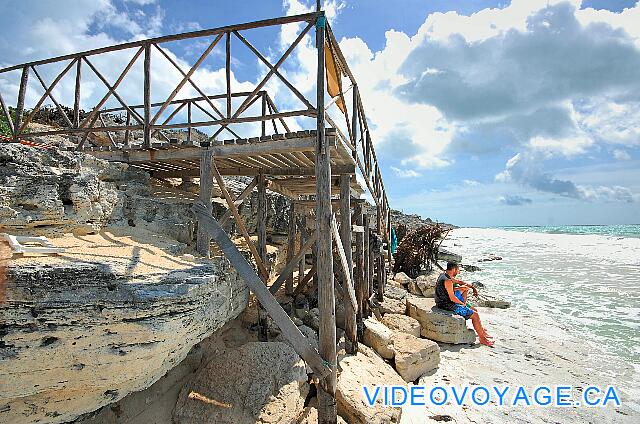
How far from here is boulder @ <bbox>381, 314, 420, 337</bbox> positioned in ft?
27.2

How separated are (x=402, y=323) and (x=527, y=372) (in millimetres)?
2735

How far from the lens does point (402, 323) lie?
8570 millimetres

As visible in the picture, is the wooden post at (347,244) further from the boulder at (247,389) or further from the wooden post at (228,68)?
the wooden post at (228,68)

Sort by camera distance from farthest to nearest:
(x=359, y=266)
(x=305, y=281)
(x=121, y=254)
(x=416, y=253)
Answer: (x=416, y=253) < (x=359, y=266) < (x=305, y=281) < (x=121, y=254)

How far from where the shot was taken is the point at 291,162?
22.6 ft

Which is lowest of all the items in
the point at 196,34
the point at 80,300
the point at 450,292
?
the point at 450,292

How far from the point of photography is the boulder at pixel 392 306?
31.4 ft

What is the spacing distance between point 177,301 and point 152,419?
1.89 m

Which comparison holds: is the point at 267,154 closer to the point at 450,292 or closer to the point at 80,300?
the point at 80,300

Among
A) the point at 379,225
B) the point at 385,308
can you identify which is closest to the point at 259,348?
the point at 385,308

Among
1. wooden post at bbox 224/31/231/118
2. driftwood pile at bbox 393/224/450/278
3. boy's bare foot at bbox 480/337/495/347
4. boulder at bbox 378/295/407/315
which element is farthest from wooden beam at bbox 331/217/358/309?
driftwood pile at bbox 393/224/450/278

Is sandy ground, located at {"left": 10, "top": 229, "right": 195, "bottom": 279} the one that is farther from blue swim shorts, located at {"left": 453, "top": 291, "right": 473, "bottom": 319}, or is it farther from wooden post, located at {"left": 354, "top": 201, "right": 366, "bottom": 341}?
blue swim shorts, located at {"left": 453, "top": 291, "right": 473, "bottom": 319}

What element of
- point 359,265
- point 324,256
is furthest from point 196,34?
point 359,265

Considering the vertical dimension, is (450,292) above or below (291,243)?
below
